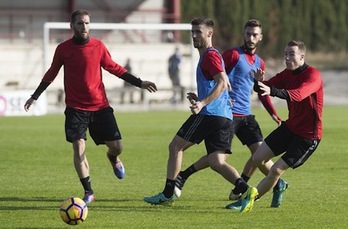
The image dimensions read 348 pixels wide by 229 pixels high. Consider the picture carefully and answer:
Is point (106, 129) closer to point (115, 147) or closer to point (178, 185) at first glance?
point (115, 147)

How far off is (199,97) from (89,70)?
151cm

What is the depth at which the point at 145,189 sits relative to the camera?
14.3 metres

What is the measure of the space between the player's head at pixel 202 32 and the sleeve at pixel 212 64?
0.13 m

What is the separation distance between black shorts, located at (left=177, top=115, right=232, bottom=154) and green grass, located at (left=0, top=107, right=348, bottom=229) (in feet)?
2.47

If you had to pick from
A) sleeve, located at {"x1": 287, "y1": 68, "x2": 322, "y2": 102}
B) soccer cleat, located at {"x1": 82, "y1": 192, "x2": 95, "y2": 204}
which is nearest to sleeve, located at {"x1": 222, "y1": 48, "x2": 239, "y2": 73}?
sleeve, located at {"x1": 287, "y1": 68, "x2": 322, "y2": 102}

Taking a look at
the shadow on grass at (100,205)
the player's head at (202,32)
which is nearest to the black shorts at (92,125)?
the shadow on grass at (100,205)

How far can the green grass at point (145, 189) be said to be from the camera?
11312mm

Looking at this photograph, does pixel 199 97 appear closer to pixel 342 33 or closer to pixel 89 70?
pixel 89 70

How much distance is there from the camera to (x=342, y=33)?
6606cm

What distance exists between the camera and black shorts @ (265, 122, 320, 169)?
1194cm

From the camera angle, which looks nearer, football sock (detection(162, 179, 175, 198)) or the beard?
football sock (detection(162, 179, 175, 198))

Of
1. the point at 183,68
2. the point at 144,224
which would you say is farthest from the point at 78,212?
the point at 183,68

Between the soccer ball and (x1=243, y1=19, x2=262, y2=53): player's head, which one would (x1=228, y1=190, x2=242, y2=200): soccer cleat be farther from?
the soccer ball

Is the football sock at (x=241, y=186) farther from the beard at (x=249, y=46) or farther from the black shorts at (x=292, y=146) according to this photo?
the beard at (x=249, y=46)
